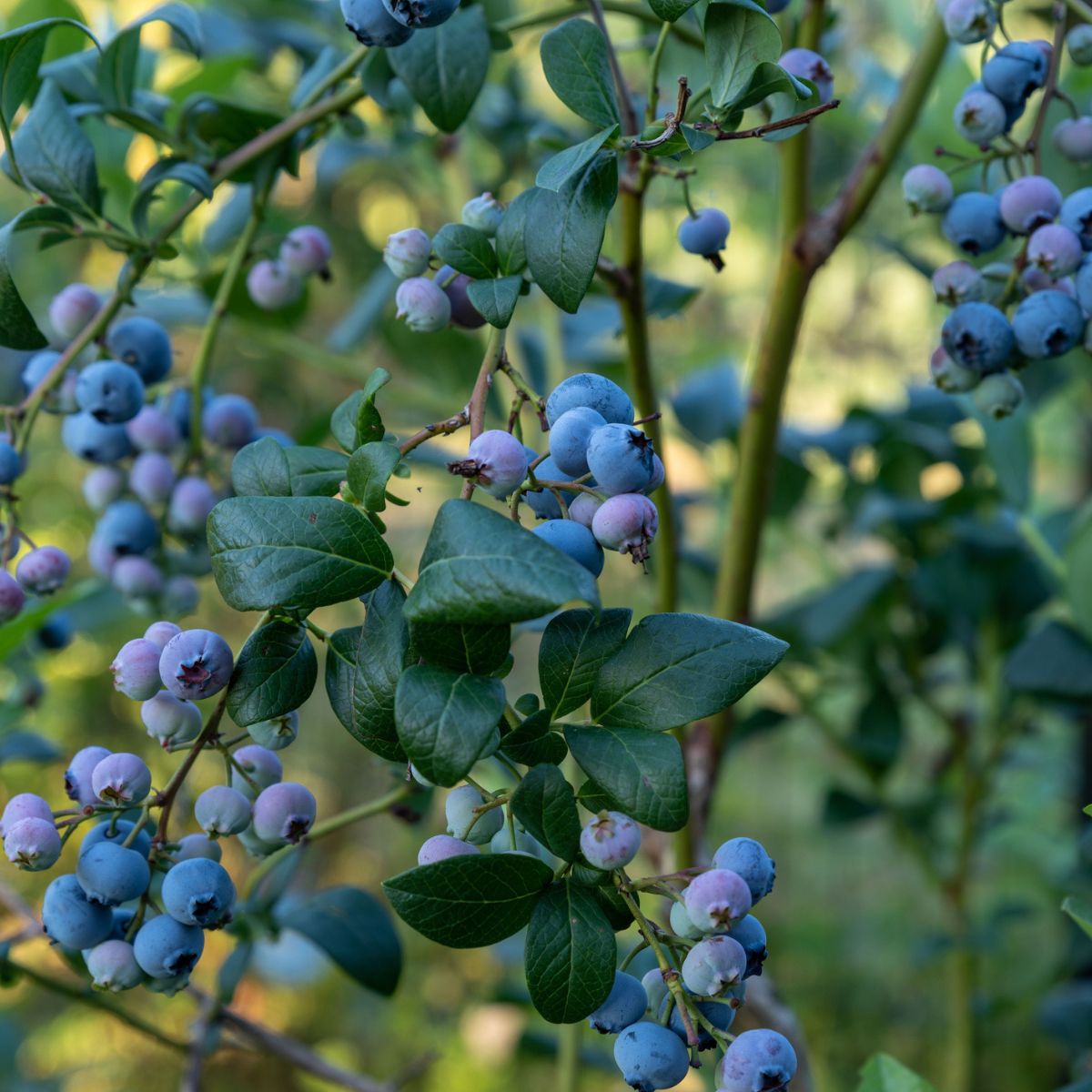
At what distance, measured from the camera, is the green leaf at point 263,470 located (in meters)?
0.41

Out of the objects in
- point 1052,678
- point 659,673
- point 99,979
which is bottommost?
point 1052,678

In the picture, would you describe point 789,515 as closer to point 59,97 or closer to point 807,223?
point 807,223

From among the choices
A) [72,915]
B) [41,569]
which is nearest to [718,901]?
[72,915]

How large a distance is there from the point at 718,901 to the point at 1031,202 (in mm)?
353

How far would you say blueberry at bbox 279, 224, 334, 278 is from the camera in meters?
0.62

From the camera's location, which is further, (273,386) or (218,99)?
(273,386)

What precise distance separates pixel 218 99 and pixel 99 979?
0.40m

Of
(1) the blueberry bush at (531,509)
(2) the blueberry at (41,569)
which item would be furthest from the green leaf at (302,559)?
(2) the blueberry at (41,569)

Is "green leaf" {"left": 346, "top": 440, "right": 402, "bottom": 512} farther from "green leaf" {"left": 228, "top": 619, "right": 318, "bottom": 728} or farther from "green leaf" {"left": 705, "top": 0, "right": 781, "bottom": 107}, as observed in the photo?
"green leaf" {"left": 705, "top": 0, "right": 781, "bottom": 107}

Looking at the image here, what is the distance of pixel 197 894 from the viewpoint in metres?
0.40

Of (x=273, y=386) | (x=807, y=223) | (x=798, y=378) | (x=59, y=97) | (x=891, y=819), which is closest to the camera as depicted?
(x=59, y=97)

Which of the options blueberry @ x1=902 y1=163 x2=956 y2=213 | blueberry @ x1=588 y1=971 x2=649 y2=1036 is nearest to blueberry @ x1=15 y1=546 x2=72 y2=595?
blueberry @ x1=588 y1=971 x2=649 y2=1036

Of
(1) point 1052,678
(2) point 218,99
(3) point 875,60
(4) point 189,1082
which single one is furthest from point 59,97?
(3) point 875,60

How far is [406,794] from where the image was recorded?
591mm
